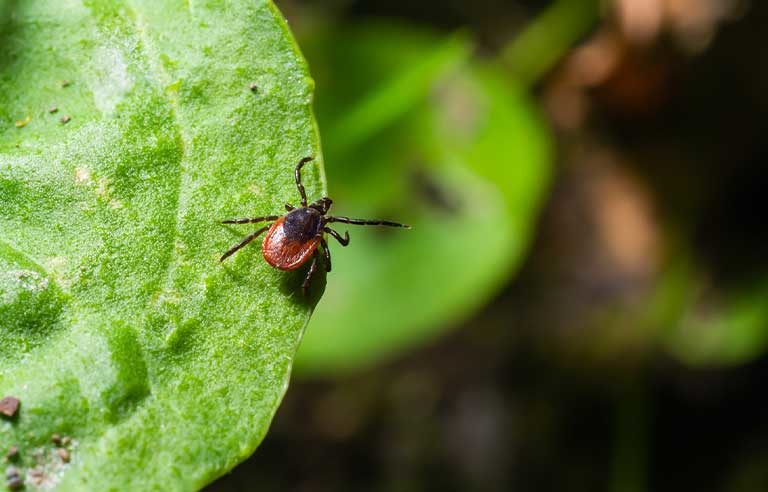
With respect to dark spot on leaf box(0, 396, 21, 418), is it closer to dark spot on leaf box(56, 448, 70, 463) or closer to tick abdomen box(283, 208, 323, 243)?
dark spot on leaf box(56, 448, 70, 463)

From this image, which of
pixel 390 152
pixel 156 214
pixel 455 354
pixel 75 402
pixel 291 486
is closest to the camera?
pixel 75 402

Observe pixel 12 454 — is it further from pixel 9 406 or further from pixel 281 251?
pixel 281 251

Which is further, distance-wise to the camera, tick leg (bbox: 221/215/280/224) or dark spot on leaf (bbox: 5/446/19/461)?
tick leg (bbox: 221/215/280/224)

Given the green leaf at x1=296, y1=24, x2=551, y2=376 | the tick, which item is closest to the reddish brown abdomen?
the tick

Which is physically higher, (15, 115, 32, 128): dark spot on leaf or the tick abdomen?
(15, 115, 32, 128): dark spot on leaf

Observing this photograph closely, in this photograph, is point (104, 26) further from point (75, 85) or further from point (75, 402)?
point (75, 402)

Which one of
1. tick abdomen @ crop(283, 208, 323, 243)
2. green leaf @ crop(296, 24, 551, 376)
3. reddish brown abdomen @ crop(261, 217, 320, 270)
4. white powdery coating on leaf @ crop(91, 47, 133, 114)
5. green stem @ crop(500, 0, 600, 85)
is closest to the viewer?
white powdery coating on leaf @ crop(91, 47, 133, 114)

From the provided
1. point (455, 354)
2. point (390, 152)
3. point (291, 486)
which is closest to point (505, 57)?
point (390, 152)
